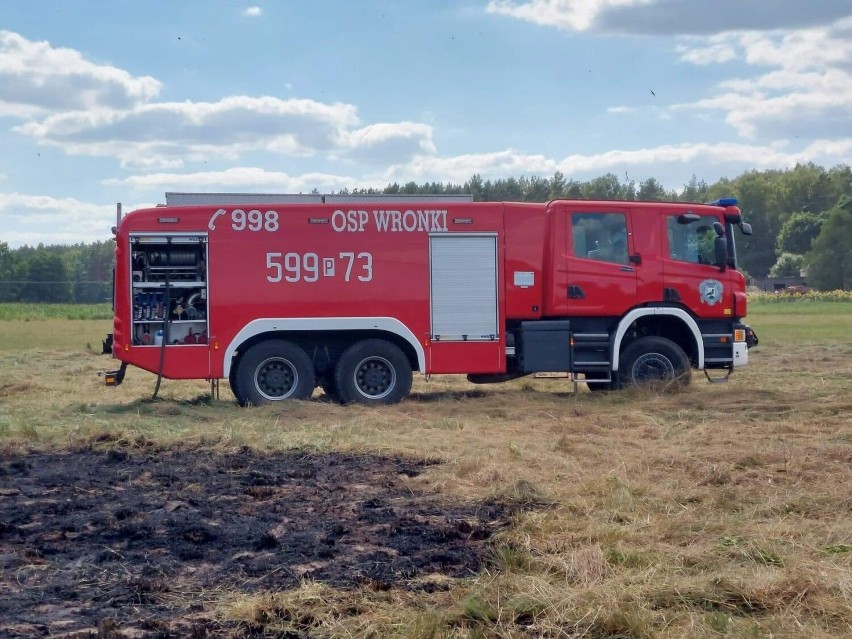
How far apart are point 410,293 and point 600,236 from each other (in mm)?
2841

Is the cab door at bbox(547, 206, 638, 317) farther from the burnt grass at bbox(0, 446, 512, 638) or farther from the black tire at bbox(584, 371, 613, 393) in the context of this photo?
the burnt grass at bbox(0, 446, 512, 638)

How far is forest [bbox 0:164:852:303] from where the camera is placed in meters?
44.9

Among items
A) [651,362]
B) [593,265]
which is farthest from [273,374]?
[651,362]

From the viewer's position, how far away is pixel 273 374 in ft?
44.2

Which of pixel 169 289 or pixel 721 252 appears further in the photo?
pixel 721 252

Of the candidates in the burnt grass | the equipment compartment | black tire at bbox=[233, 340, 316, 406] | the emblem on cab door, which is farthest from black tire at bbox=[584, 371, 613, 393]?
the burnt grass

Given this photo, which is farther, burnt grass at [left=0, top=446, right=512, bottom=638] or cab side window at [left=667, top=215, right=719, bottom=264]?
cab side window at [left=667, top=215, right=719, bottom=264]

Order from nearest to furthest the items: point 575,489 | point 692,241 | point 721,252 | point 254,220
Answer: point 575,489 → point 254,220 → point 721,252 → point 692,241

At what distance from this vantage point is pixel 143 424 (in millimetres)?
11273

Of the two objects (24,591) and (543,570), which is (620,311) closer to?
(543,570)

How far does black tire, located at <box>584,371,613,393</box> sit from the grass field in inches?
11.7

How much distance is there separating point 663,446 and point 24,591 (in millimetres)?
6375

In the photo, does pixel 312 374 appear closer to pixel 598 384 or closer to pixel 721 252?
pixel 598 384

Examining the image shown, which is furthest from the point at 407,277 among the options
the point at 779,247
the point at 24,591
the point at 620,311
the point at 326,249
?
the point at 779,247
